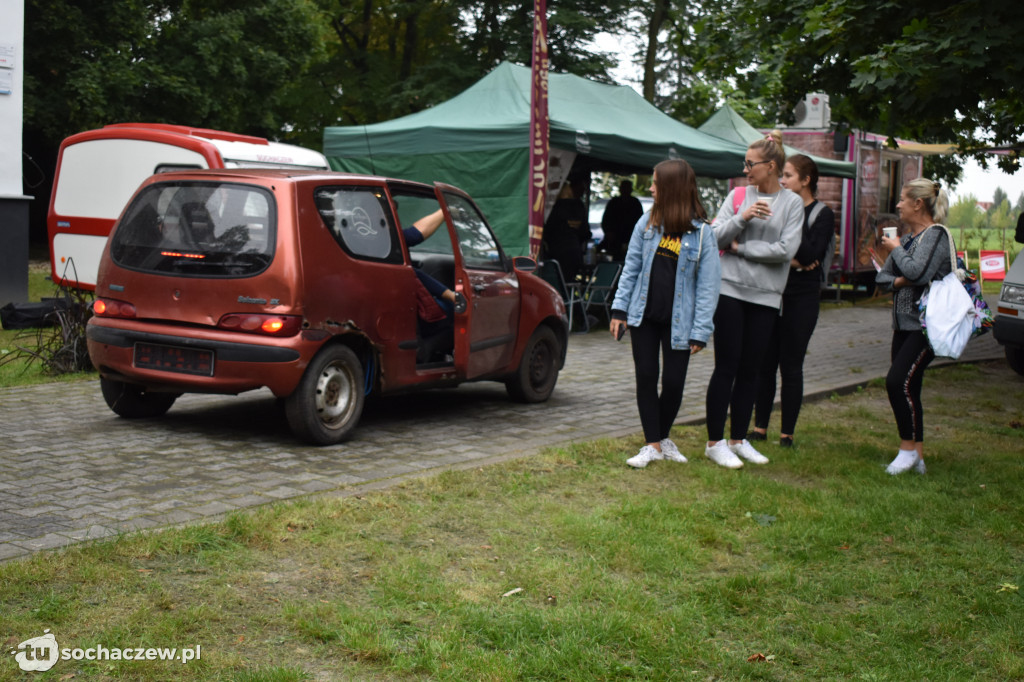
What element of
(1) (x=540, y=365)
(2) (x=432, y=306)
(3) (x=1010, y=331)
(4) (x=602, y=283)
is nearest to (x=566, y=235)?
(4) (x=602, y=283)

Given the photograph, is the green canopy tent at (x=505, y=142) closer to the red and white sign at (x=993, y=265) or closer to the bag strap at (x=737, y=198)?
the bag strap at (x=737, y=198)

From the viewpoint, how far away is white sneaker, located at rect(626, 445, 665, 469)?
6559mm

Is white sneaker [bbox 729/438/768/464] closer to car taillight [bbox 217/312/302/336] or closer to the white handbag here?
the white handbag

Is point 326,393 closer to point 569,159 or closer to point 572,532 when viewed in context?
point 572,532

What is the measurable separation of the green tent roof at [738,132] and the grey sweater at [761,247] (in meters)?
11.5

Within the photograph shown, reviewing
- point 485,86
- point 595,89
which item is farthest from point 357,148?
point 595,89

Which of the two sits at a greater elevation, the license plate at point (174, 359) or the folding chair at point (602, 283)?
the folding chair at point (602, 283)

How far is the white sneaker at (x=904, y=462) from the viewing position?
654 centimetres

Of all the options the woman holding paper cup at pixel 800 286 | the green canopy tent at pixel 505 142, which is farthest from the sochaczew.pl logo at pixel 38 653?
the green canopy tent at pixel 505 142

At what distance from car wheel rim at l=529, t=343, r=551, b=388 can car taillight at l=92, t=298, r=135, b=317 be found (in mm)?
3136

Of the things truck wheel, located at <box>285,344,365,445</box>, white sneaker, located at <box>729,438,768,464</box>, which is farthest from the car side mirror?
white sneaker, located at <box>729,438,768,464</box>

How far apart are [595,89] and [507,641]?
1300 cm

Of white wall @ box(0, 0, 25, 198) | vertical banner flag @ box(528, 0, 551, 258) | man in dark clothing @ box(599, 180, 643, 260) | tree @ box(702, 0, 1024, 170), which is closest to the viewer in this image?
tree @ box(702, 0, 1024, 170)

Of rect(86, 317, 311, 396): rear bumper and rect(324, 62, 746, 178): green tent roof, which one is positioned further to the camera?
rect(324, 62, 746, 178): green tent roof
